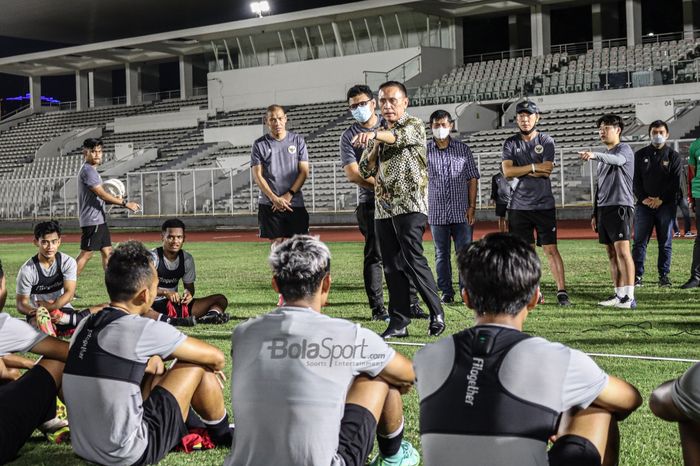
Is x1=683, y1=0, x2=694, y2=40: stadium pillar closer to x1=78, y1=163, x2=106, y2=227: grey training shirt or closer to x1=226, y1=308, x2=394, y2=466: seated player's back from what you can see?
x1=78, y1=163, x2=106, y2=227: grey training shirt

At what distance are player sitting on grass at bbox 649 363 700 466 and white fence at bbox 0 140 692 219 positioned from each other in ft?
72.7

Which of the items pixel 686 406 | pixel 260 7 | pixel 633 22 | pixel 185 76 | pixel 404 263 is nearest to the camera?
pixel 686 406

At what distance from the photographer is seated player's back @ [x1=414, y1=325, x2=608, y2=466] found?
9.07 ft

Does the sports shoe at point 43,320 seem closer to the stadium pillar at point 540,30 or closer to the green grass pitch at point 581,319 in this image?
the green grass pitch at point 581,319

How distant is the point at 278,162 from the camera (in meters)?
9.18

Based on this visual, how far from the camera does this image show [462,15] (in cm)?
4325

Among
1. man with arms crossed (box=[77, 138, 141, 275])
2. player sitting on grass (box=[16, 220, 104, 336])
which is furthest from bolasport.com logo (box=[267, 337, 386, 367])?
man with arms crossed (box=[77, 138, 141, 275])

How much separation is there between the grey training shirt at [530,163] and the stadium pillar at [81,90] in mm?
52145

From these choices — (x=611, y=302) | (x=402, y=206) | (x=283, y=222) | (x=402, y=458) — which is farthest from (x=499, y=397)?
(x=611, y=302)

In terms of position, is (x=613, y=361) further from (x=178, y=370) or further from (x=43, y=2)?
(x=43, y=2)

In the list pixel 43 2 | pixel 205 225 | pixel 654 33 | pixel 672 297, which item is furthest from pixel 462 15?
pixel 672 297

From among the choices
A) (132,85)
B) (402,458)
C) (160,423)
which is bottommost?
(402,458)

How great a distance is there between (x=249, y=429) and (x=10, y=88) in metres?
68.4

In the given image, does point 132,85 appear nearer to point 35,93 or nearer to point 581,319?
point 35,93
